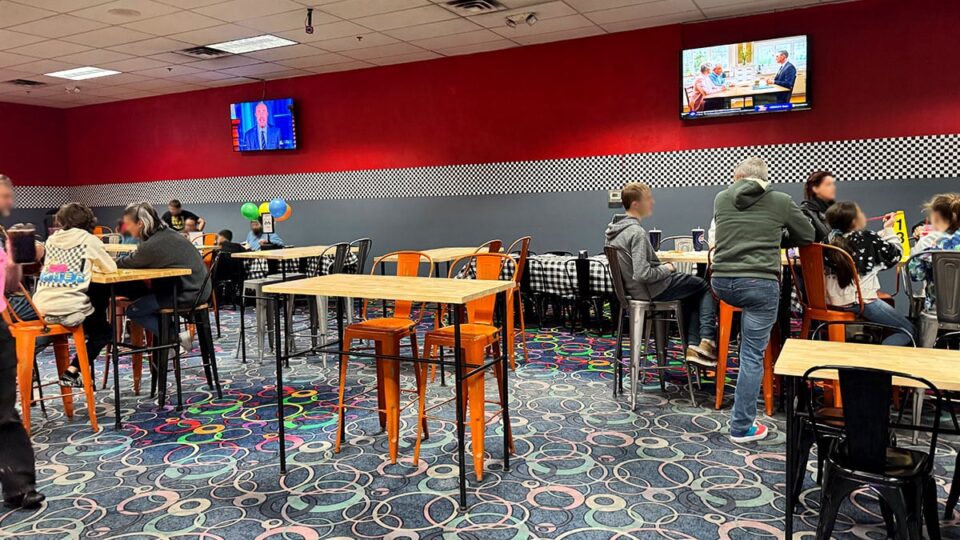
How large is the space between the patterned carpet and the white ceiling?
392cm

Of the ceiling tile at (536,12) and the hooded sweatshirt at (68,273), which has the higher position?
the ceiling tile at (536,12)

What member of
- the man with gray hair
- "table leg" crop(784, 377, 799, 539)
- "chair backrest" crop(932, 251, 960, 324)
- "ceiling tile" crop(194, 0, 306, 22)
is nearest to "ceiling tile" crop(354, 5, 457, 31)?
"ceiling tile" crop(194, 0, 306, 22)

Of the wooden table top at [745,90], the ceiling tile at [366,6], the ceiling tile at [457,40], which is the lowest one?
A: the wooden table top at [745,90]

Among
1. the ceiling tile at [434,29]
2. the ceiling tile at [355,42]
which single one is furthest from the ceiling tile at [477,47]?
the ceiling tile at [355,42]

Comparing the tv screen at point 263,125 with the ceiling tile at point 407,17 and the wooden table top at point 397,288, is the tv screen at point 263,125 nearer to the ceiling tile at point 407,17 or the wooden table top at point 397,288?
the ceiling tile at point 407,17

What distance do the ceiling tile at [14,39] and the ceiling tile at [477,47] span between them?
455 centimetres

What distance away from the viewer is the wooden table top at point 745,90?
7.42 metres

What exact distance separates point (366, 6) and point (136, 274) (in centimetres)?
370

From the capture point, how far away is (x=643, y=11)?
7328 mm

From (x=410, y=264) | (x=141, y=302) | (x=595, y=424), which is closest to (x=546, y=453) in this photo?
(x=595, y=424)

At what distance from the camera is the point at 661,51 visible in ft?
26.4

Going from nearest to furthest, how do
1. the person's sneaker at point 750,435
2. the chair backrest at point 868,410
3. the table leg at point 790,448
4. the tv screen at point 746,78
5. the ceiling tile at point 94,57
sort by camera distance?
1. the chair backrest at point 868,410
2. the table leg at point 790,448
3. the person's sneaker at point 750,435
4. the tv screen at point 746,78
5. the ceiling tile at point 94,57

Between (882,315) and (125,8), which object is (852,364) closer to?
(882,315)

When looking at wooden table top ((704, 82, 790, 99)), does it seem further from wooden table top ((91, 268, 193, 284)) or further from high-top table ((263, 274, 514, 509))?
wooden table top ((91, 268, 193, 284))
